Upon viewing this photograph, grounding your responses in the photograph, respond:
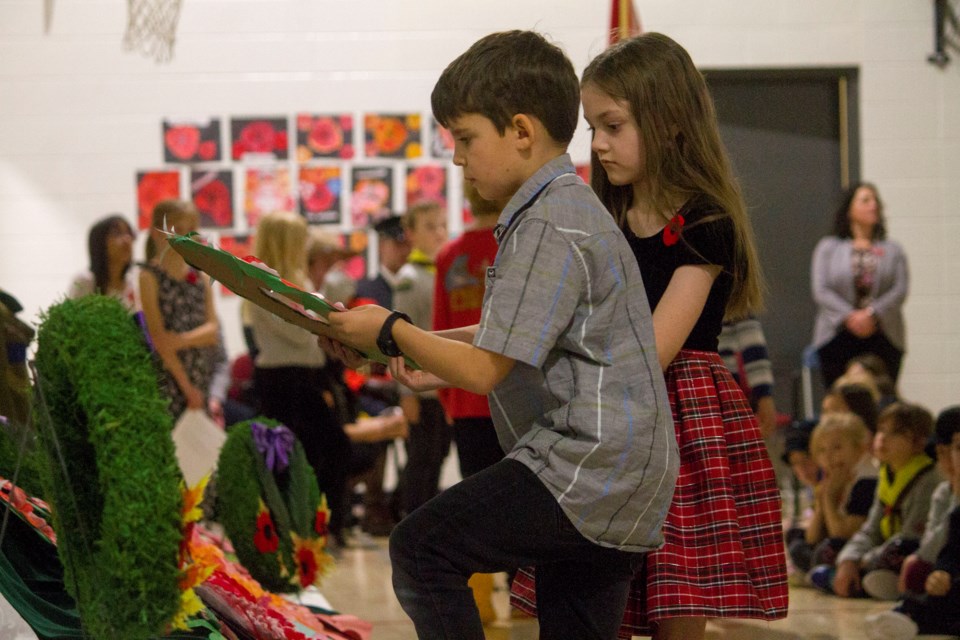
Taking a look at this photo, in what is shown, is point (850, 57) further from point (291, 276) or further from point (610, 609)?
point (610, 609)

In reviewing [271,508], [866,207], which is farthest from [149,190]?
[271,508]

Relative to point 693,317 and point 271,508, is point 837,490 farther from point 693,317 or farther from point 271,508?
point 693,317

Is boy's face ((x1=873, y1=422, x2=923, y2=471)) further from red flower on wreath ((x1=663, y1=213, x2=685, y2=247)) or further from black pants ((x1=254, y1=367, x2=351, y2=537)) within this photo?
red flower on wreath ((x1=663, y1=213, x2=685, y2=247))

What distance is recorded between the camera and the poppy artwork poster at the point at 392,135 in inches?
317

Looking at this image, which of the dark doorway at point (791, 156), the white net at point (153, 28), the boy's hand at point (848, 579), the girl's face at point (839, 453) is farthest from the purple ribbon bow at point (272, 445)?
the dark doorway at point (791, 156)

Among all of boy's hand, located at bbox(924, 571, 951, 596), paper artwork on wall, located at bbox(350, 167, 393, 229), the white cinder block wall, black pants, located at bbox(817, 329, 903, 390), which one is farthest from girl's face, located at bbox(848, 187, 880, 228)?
boy's hand, located at bbox(924, 571, 951, 596)

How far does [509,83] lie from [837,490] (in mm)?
3824

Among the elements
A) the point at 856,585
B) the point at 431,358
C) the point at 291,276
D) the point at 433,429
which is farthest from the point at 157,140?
the point at 431,358

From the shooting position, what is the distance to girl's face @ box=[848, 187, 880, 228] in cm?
711

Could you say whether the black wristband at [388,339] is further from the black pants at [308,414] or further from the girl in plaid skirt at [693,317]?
the black pants at [308,414]

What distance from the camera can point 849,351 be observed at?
7.05 m

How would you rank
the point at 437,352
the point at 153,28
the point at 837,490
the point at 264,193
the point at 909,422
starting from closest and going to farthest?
the point at 437,352 → the point at 909,422 → the point at 837,490 → the point at 153,28 → the point at 264,193

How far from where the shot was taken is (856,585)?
476 cm

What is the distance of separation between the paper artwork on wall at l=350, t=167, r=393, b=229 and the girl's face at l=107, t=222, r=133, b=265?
2383 mm
